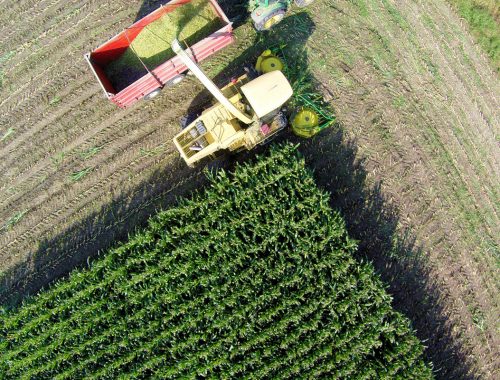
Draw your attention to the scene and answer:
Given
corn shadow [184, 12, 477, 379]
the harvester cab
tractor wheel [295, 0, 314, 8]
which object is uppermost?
tractor wheel [295, 0, 314, 8]

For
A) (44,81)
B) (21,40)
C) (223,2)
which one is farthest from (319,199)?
(21,40)

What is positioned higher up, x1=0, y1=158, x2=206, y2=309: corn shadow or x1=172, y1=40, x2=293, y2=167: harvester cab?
x1=172, y1=40, x2=293, y2=167: harvester cab

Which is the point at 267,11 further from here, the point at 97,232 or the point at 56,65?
the point at 97,232

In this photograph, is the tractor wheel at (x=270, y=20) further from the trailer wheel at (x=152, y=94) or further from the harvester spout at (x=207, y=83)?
the trailer wheel at (x=152, y=94)

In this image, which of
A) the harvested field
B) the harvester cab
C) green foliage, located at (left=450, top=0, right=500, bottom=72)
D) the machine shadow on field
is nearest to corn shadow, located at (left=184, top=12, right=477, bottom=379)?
the machine shadow on field

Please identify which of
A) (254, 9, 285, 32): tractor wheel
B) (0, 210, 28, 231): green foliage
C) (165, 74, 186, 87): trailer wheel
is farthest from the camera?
(0, 210, 28, 231): green foliage

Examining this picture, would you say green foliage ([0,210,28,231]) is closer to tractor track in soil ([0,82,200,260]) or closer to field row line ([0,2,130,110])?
tractor track in soil ([0,82,200,260])

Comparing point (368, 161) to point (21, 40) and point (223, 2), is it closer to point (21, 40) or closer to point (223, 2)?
point (223, 2)

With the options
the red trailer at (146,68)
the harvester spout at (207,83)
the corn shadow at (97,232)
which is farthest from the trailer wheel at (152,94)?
the harvester spout at (207,83)
